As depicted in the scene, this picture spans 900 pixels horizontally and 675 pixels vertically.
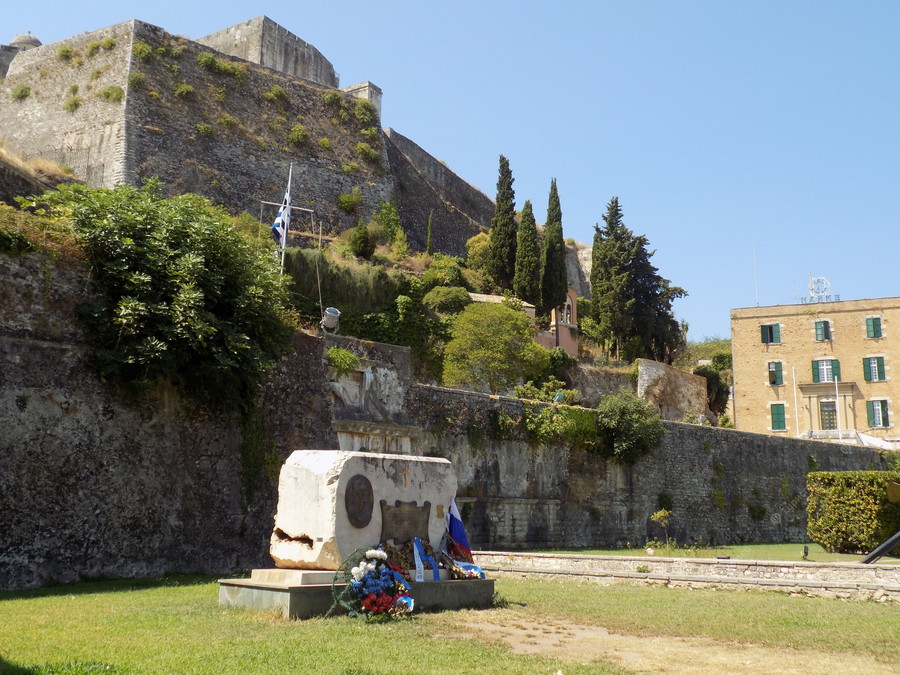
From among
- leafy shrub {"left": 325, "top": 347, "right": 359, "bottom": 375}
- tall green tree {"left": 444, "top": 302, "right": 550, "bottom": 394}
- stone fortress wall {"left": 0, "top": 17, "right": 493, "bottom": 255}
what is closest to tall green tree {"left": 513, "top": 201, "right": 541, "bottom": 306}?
stone fortress wall {"left": 0, "top": 17, "right": 493, "bottom": 255}

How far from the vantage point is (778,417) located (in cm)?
4303

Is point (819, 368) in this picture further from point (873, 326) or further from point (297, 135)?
point (297, 135)

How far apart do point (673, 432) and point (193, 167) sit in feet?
73.9

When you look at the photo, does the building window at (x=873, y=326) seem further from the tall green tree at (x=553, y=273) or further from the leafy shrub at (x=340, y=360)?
the leafy shrub at (x=340, y=360)

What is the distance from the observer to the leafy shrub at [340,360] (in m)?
17.2

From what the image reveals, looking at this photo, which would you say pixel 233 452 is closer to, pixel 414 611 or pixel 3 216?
pixel 3 216

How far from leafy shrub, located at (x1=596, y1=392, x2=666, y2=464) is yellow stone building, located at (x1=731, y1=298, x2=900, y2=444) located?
1987 centimetres

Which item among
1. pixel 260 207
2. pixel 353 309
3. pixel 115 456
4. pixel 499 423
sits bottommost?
pixel 115 456

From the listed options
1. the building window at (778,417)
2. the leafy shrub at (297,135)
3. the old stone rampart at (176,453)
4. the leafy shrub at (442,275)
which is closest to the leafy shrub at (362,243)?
the leafy shrub at (442,275)

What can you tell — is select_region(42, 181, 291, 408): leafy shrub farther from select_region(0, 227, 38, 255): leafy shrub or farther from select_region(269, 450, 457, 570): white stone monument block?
select_region(269, 450, 457, 570): white stone monument block

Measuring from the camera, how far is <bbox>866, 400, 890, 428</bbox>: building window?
4147 cm

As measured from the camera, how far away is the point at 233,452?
14.5 meters

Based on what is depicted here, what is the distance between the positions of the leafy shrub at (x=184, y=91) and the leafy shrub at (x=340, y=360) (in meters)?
24.5

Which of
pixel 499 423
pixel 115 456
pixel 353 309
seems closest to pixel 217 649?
pixel 115 456
